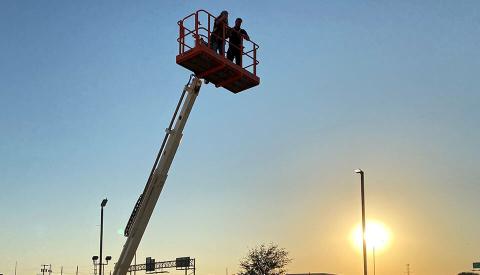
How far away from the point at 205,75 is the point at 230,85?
3.39 ft

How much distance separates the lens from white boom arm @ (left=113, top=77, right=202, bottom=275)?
771 inches

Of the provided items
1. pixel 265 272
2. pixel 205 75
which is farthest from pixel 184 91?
pixel 265 272

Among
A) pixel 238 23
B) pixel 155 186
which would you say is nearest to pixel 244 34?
pixel 238 23

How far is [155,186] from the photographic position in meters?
20.0

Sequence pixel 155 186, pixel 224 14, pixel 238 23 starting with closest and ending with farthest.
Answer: pixel 155 186, pixel 224 14, pixel 238 23

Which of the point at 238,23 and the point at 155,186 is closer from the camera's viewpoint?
the point at 155,186

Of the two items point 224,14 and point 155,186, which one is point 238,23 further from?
point 155,186

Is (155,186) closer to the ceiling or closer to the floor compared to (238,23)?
closer to the floor

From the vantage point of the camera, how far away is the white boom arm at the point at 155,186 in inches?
771

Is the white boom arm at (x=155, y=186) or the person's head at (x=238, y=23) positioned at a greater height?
the person's head at (x=238, y=23)

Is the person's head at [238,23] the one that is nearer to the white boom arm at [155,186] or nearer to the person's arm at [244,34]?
the person's arm at [244,34]

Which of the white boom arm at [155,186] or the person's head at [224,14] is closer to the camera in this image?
the white boom arm at [155,186]

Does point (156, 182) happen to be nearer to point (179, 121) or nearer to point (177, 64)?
point (179, 121)

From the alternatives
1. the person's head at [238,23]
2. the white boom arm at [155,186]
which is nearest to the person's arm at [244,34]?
the person's head at [238,23]
